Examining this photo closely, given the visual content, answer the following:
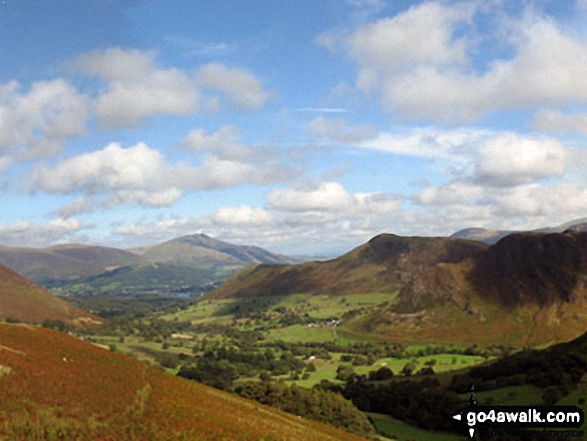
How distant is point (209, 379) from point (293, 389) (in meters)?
71.2

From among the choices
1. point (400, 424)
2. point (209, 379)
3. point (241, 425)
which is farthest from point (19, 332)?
point (209, 379)

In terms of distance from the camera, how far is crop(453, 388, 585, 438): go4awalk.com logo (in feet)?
283

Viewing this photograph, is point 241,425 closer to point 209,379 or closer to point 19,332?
point 19,332

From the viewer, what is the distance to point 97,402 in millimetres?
43906

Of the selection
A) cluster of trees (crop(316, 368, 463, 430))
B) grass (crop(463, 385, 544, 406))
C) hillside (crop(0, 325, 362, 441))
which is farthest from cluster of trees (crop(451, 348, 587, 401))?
hillside (crop(0, 325, 362, 441))

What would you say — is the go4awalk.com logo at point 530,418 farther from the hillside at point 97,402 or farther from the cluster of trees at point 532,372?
the hillside at point 97,402

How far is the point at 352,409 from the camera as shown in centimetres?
10344

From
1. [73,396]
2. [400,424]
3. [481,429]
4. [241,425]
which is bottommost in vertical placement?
[400,424]

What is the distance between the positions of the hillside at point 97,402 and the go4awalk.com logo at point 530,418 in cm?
5166

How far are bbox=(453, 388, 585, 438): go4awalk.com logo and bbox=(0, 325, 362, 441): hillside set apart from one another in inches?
2034

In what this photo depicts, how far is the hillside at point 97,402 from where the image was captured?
3716 cm

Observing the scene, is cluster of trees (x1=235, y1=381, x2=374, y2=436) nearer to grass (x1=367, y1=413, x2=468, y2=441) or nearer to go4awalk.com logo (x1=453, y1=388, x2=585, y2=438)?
grass (x1=367, y1=413, x2=468, y2=441)

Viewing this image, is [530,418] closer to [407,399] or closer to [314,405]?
[314,405]

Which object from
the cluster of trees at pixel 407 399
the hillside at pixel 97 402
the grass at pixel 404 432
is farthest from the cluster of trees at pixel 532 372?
the hillside at pixel 97 402
